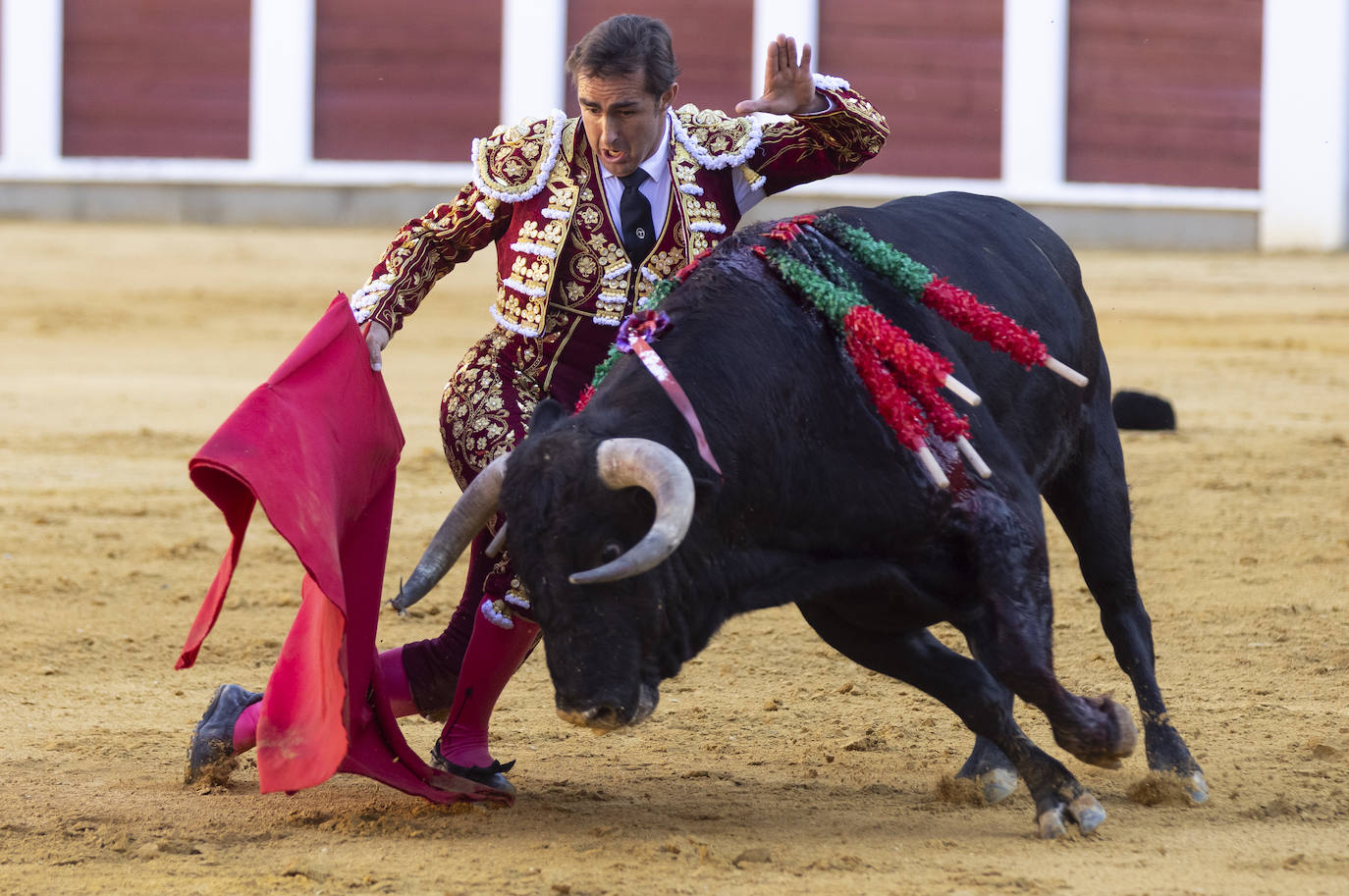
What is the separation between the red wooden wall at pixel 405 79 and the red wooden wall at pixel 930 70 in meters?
2.85

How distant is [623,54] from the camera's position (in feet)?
9.77

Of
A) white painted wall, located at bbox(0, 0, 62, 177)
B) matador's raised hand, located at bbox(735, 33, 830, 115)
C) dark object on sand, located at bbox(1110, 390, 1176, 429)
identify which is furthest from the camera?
white painted wall, located at bbox(0, 0, 62, 177)

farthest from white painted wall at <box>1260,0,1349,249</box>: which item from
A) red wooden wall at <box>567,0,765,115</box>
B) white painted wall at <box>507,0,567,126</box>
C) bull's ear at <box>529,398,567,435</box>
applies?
bull's ear at <box>529,398,567,435</box>

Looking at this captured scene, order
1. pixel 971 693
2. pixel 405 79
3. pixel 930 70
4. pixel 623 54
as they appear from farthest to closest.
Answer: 1. pixel 405 79
2. pixel 930 70
3. pixel 971 693
4. pixel 623 54

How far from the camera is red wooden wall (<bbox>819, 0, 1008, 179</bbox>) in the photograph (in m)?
14.4

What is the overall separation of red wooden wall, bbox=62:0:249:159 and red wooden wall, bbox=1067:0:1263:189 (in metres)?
6.93

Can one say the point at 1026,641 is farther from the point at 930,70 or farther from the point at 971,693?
the point at 930,70

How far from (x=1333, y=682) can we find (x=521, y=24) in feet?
37.0

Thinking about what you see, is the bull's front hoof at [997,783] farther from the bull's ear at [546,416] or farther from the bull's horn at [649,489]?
the bull's ear at [546,416]

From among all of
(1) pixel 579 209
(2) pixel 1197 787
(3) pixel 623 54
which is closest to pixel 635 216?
(1) pixel 579 209

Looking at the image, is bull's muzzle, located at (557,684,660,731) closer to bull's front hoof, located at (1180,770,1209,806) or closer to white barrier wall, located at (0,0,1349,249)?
bull's front hoof, located at (1180,770,1209,806)

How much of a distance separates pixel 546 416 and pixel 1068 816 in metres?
1.11

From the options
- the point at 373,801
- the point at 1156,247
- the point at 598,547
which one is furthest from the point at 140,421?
the point at 1156,247

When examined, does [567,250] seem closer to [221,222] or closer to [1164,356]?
[1164,356]
